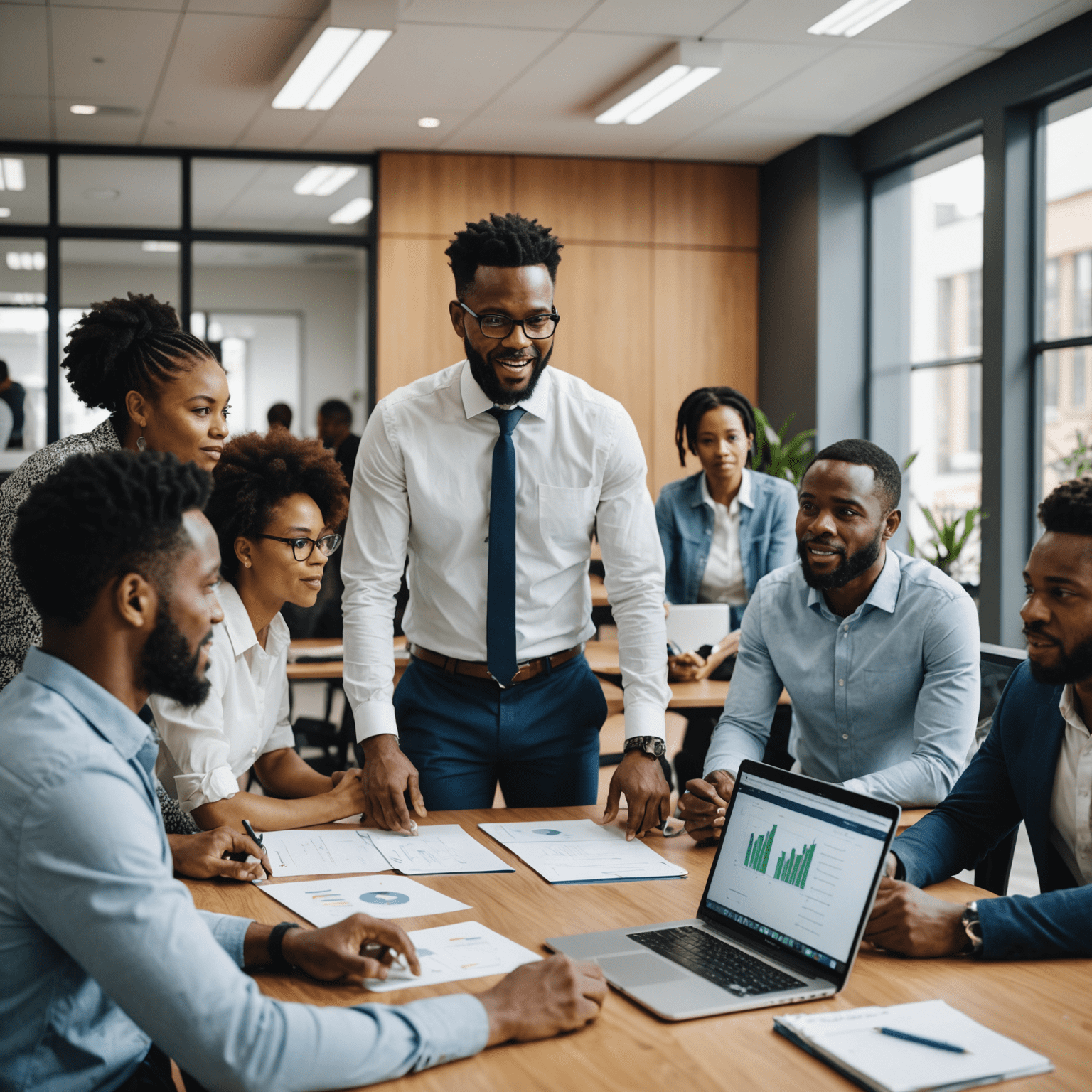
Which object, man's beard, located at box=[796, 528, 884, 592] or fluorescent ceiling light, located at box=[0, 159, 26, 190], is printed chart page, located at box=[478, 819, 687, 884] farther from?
fluorescent ceiling light, located at box=[0, 159, 26, 190]

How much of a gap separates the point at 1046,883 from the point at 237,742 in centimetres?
138

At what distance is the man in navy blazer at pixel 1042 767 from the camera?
1.68 m

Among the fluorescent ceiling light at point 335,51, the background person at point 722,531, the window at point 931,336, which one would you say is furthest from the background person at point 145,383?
the window at point 931,336

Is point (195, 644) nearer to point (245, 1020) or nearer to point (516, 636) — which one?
point (245, 1020)

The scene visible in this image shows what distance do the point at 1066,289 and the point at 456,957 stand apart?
5.18 m

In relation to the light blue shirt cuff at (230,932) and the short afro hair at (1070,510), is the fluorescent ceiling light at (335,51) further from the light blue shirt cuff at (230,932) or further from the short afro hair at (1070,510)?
the light blue shirt cuff at (230,932)

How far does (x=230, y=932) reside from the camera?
55.9 inches

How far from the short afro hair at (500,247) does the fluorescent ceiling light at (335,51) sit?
3.06 metres

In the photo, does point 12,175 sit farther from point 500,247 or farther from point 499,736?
point 499,736

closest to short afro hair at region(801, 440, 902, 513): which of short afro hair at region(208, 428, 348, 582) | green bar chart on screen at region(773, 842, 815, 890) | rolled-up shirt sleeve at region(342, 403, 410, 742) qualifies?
rolled-up shirt sleeve at region(342, 403, 410, 742)

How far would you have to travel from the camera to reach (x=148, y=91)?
6.06 metres

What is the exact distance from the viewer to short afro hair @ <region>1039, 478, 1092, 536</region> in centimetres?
169

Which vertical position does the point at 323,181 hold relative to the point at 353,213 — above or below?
above

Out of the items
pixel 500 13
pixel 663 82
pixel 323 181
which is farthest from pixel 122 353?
pixel 323 181
